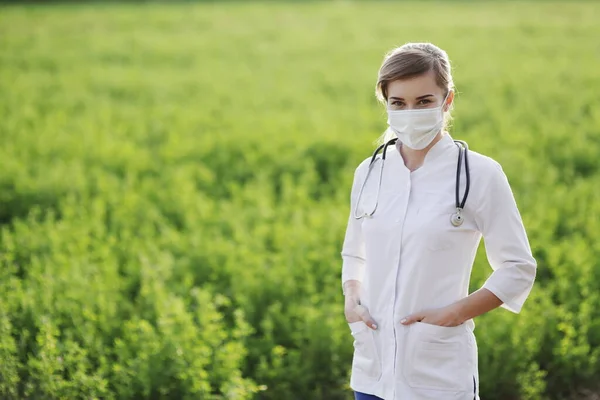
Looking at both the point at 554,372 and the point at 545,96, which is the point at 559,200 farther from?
the point at 545,96

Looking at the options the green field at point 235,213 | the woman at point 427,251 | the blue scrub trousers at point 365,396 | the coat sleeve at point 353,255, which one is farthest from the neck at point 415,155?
the green field at point 235,213

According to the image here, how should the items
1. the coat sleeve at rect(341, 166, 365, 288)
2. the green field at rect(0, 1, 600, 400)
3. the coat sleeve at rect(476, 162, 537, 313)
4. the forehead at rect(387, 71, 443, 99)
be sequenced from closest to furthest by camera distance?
the coat sleeve at rect(476, 162, 537, 313) < the forehead at rect(387, 71, 443, 99) < the coat sleeve at rect(341, 166, 365, 288) < the green field at rect(0, 1, 600, 400)

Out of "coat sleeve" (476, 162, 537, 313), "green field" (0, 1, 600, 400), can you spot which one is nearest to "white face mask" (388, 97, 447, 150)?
"coat sleeve" (476, 162, 537, 313)

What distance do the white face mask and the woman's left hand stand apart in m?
0.59

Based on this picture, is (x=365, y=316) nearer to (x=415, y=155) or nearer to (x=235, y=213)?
(x=415, y=155)

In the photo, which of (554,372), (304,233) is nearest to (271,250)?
(304,233)

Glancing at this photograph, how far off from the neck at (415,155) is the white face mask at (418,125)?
23 millimetres

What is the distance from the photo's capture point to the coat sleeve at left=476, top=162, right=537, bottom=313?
2627 millimetres

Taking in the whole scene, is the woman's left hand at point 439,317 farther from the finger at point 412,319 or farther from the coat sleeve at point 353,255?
Answer: the coat sleeve at point 353,255

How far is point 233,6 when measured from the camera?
1358 inches

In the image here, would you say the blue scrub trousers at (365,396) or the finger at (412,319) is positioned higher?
the finger at (412,319)

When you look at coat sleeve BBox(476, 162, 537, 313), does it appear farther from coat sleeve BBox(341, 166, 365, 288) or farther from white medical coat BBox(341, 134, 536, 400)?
coat sleeve BBox(341, 166, 365, 288)

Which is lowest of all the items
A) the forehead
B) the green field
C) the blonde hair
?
the green field

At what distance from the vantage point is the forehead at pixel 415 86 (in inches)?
108
